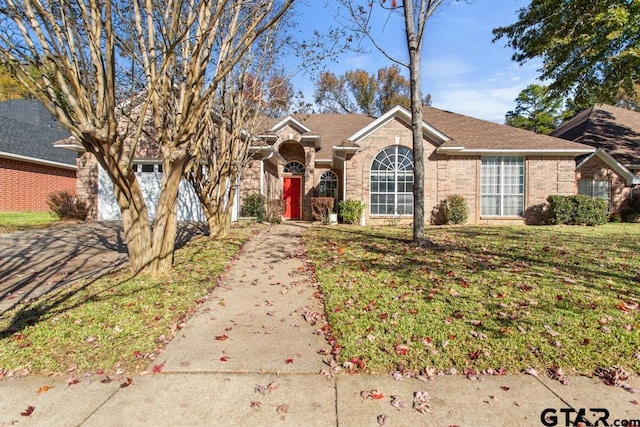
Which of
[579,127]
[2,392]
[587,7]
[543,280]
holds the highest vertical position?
[587,7]

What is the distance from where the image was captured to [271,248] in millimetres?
9609

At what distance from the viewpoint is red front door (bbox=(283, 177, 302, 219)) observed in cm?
2022

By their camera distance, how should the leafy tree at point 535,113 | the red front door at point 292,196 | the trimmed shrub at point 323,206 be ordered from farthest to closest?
the leafy tree at point 535,113, the red front door at point 292,196, the trimmed shrub at point 323,206

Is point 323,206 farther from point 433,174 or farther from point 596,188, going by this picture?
point 596,188

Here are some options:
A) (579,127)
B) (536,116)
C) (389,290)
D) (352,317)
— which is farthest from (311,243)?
(536,116)

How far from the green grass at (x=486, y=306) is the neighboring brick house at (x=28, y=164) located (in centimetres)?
1820

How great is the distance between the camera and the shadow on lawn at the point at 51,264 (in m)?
5.02

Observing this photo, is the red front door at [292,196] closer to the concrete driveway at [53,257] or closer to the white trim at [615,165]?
the concrete driveway at [53,257]

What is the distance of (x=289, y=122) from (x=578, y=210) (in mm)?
14067

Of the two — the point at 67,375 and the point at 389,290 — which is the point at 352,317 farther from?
the point at 67,375

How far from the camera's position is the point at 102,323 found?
4.37 meters

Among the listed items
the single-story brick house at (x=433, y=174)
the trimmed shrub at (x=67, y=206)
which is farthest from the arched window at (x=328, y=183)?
the trimmed shrub at (x=67, y=206)

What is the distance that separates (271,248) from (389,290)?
4.73 meters

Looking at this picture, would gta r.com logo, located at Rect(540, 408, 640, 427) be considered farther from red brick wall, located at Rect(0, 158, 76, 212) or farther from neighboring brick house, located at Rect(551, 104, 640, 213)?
red brick wall, located at Rect(0, 158, 76, 212)
